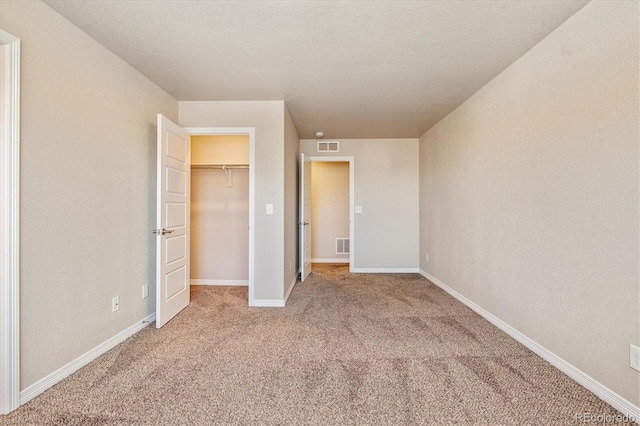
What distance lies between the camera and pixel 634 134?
4.89 ft

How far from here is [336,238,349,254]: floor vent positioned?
20.1 feet

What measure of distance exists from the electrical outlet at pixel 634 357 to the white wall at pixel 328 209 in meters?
4.75

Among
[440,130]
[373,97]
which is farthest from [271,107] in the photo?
[440,130]

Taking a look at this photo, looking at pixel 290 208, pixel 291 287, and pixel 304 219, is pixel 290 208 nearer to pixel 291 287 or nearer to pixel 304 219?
pixel 304 219

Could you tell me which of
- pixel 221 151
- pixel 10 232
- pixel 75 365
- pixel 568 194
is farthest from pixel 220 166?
pixel 568 194

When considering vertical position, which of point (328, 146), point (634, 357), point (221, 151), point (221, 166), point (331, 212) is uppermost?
point (328, 146)

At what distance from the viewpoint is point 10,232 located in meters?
1.54

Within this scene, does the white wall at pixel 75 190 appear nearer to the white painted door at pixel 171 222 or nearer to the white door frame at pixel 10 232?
the white door frame at pixel 10 232

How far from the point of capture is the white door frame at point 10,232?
59.8 inches

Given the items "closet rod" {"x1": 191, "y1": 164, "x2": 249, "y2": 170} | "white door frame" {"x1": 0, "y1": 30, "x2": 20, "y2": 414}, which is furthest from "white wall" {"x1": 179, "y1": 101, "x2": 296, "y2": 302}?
"white door frame" {"x1": 0, "y1": 30, "x2": 20, "y2": 414}

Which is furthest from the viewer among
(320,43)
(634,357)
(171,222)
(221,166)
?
(221,166)

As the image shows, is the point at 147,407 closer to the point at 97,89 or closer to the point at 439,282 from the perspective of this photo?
the point at 97,89

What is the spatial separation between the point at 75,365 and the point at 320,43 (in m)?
2.92

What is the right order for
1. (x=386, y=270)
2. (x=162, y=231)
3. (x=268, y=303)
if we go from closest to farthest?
1. (x=162, y=231)
2. (x=268, y=303)
3. (x=386, y=270)
